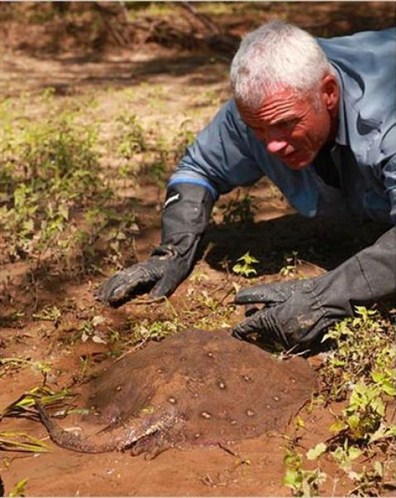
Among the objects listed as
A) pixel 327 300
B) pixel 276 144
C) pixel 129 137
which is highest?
pixel 276 144

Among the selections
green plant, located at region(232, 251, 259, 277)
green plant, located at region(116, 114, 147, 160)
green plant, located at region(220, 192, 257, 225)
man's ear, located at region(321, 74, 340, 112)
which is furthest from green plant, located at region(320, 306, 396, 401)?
green plant, located at region(116, 114, 147, 160)

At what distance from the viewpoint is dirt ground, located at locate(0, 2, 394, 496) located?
3.17 metres

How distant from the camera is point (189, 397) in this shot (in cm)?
342

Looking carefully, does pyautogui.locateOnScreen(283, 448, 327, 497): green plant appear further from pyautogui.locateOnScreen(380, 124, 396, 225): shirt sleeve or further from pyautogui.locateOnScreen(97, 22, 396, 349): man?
pyautogui.locateOnScreen(380, 124, 396, 225): shirt sleeve

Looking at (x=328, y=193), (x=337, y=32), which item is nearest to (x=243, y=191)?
(x=328, y=193)

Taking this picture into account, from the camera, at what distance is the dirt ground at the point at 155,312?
3.17 m

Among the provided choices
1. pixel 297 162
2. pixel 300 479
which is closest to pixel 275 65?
pixel 297 162

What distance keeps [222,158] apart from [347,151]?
2.53 ft

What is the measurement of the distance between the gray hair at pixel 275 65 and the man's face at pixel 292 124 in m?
0.04

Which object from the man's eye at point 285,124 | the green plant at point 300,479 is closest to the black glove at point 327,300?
the man's eye at point 285,124

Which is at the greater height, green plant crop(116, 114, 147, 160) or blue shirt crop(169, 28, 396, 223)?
blue shirt crop(169, 28, 396, 223)

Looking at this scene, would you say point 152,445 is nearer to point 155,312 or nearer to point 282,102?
point 155,312

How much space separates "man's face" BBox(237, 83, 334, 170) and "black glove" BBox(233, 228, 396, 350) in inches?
21.1

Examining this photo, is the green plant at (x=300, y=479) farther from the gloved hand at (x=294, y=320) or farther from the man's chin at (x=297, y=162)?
the man's chin at (x=297, y=162)
